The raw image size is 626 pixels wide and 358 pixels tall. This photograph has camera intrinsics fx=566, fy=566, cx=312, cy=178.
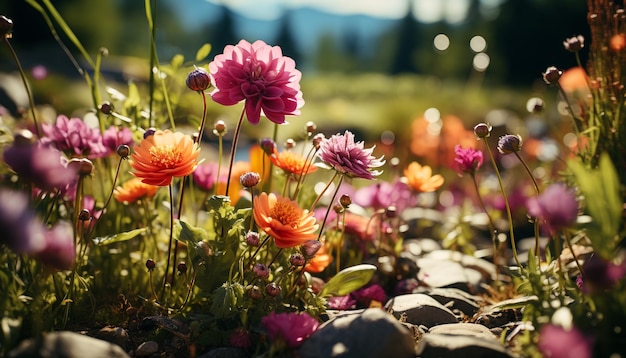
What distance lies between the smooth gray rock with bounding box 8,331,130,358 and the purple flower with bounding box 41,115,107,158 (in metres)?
0.72

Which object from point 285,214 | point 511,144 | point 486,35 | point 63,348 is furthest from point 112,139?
point 486,35

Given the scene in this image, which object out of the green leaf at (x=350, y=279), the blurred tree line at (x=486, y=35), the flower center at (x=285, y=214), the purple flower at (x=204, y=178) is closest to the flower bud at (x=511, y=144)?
the green leaf at (x=350, y=279)

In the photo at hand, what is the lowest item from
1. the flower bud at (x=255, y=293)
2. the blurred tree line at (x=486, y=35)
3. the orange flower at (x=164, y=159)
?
the flower bud at (x=255, y=293)

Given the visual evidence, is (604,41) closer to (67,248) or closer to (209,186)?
(209,186)

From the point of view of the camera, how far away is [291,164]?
177 centimetres

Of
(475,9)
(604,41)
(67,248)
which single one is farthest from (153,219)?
(475,9)

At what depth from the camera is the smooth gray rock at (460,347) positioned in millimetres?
1329

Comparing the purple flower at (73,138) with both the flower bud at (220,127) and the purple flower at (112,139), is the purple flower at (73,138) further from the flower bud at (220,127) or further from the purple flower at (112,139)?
the flower bud at (220,127)

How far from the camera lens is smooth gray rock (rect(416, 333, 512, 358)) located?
1.33 meters

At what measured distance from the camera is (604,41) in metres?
2.16

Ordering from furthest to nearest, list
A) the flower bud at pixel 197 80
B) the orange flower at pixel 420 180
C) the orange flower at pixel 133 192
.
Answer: the orange flower at pixel 420 180 < the orange flower at pixel 133 192 < the flower bud at pixel 197 80

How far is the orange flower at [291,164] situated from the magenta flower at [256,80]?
0.88 feet

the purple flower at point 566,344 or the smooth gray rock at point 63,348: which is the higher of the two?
the purple flower at point 566,344

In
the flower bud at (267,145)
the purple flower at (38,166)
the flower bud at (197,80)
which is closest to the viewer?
the purple flower at (38,166)
